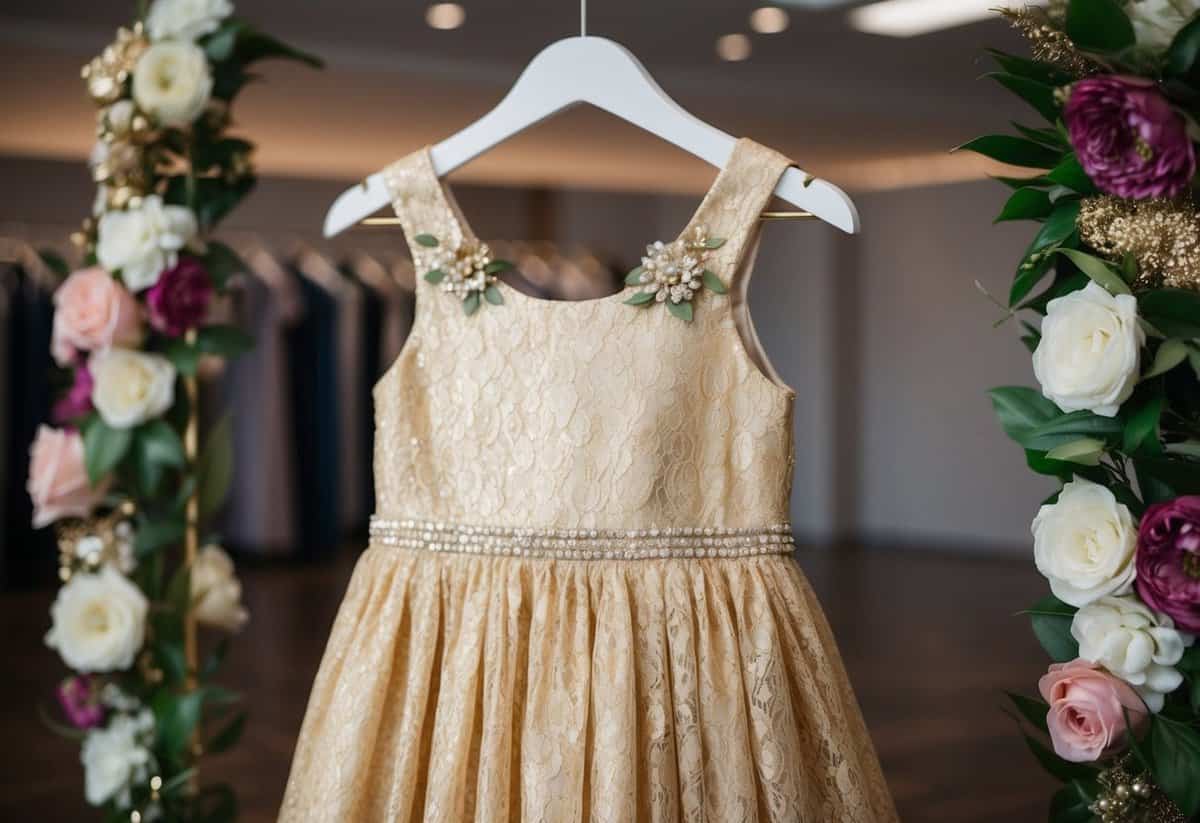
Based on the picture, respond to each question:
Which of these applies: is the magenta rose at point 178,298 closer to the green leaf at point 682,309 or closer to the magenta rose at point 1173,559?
the green leaf at point 682,309

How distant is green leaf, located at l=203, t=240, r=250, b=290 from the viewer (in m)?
2.20

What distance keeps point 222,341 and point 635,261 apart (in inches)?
312

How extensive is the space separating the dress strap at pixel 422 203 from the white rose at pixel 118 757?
1021mm

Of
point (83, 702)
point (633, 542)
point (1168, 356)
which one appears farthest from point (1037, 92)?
point (83, 702)

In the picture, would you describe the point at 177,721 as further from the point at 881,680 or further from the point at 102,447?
the point at 881,680

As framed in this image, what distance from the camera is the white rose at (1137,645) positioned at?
4.17 ft

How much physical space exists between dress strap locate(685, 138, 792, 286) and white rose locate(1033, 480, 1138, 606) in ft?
1.40

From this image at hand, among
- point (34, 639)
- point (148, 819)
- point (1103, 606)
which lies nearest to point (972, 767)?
point (148, 819)

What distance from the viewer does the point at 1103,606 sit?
1306 millimetres

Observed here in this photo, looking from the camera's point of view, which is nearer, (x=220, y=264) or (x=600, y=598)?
(x=600, y=598)

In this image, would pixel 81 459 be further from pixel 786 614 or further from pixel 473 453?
pixel 786 614

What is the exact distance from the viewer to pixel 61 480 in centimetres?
212

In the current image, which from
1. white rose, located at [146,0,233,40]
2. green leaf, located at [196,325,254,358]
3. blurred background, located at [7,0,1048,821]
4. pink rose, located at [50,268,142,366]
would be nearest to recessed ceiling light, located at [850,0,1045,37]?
blurred background, located at [7,0,1048,821]

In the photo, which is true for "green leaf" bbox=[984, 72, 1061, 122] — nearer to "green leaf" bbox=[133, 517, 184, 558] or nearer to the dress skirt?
the dress skirt
